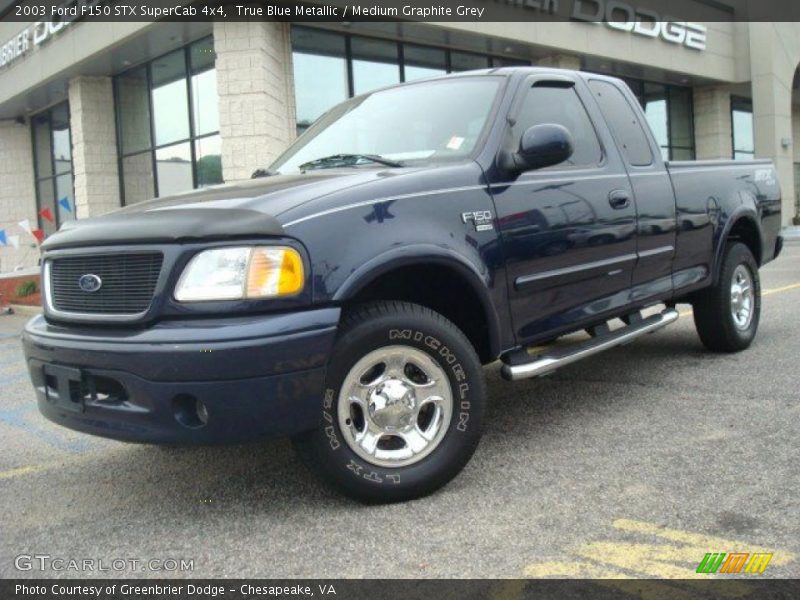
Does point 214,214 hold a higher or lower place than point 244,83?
lower

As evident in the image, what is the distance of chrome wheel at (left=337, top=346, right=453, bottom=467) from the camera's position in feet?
10.3

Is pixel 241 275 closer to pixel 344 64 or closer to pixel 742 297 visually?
pixel 742 297

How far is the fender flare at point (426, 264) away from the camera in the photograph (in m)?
3.07

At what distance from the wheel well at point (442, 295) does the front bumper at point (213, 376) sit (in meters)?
0.51

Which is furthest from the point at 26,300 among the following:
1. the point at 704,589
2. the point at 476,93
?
the point at 704,589

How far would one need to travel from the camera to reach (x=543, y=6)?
58.1ft

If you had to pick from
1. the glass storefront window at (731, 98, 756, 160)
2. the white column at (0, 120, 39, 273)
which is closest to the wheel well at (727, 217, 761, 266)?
the white column at (0, 120, 39, 273)

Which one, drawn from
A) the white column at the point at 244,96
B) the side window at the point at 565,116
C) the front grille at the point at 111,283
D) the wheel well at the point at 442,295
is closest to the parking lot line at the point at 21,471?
the front grille at the point at 111,283

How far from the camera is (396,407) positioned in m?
3.23

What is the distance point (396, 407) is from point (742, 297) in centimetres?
387

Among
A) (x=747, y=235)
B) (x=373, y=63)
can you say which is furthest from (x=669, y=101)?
(x=747, y=235)

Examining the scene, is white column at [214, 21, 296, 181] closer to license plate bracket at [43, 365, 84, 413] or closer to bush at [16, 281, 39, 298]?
bush at [16, 281, 39, 298]

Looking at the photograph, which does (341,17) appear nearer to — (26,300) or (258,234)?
(26,300)

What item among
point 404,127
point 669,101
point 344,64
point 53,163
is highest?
point 669,101
